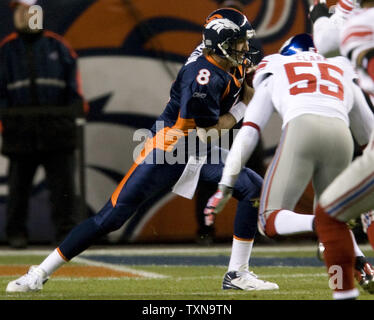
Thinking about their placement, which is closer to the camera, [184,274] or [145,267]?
[184,274]

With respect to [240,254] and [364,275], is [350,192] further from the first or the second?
[240,254]

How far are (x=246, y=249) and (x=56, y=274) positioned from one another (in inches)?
59.4

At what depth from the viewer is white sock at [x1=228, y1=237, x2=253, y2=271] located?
5.50 m

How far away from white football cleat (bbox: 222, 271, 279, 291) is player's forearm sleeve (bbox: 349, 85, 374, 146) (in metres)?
1.12

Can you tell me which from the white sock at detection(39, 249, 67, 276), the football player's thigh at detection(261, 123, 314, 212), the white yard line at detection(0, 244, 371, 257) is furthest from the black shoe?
the white yard line at detection(0, 244, 371, 257)

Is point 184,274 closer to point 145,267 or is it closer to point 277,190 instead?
point 145,267

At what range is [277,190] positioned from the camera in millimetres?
4496

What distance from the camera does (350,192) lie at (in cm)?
385

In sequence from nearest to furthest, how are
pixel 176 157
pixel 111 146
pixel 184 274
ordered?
pixel 176 157 < pixel 184 274 < pixel 111 146

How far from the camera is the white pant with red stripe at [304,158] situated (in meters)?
4.39

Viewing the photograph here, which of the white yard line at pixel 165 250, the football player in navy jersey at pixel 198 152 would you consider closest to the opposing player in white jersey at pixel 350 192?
the football player in navy jersey at pixel 198 152

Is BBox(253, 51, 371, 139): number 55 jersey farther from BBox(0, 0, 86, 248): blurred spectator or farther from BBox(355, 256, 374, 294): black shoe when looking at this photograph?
BBox(0, 0, 86, 248): blurred spectator
